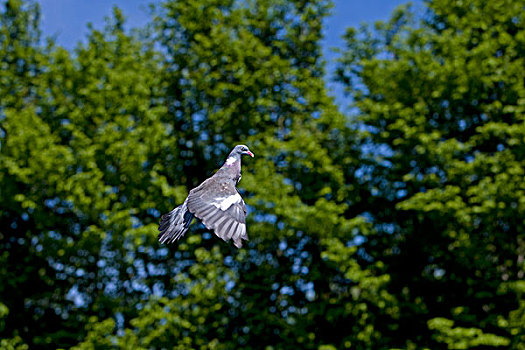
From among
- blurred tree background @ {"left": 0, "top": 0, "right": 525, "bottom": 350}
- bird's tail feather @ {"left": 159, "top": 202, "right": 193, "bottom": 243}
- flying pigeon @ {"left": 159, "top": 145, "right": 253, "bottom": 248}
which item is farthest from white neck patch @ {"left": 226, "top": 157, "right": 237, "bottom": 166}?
blurred tree background @ {"left": 0, "top": 0, "right": 525, "bottom": 350}

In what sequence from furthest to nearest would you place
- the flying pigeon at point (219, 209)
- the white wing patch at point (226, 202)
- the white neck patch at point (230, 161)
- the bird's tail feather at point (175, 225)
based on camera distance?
the white neck patch at point (230, 161)
the bird's tail feather at point (175, 225)
the white wing patch at point (226, 202)
the flying pigeon at point (219, 209)

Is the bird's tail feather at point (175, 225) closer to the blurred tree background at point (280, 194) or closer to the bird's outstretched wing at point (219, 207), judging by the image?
the bird's outstretched wing at point (219, 207)

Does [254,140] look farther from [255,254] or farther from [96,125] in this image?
[96,125]

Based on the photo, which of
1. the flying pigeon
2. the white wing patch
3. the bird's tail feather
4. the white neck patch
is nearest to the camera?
the flying pigeon

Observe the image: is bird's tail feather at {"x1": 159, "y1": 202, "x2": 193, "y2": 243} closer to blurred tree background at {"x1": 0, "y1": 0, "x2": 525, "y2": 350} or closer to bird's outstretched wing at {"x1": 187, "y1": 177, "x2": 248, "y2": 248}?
bird's outstretched wing at {"x1": 187, "y1": 177, "x2": 248, "y2": 248}

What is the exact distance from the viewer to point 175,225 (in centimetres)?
887

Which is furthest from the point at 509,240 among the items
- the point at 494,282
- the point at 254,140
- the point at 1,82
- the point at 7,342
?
the point at 1,82

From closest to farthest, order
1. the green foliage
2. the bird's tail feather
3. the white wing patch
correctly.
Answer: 1. the white wing patch
2. the bird's tail feather
3. the green foliage

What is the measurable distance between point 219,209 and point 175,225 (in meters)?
0.96

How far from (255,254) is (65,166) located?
5229mm

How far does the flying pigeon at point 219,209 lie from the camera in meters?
7.67

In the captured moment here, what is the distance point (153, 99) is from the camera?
22969mm

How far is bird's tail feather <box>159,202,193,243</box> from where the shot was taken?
855 centimetres

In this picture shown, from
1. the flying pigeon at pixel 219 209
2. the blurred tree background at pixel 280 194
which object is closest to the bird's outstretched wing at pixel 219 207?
the flying pigeon at pixel 219 209
